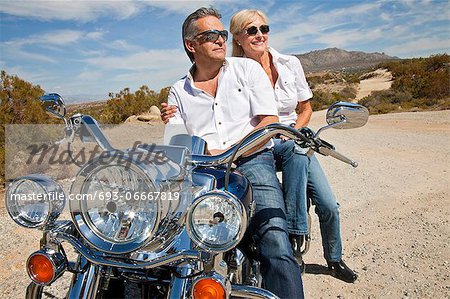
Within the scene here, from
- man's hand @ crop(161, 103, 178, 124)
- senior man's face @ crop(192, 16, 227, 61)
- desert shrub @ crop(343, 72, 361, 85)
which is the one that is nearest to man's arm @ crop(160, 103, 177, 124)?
man's hand @ crop(161, 103, 178, 124)

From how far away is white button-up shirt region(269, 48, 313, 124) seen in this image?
3.32 meters

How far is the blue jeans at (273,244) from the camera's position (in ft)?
6.41

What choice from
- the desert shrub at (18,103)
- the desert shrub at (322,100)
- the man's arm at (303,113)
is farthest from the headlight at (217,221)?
the desert shrub at (322,100)

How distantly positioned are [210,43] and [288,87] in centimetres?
113

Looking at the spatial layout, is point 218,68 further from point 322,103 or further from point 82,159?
point 322,103

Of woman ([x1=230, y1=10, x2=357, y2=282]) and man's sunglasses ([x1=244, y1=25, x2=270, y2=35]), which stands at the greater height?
man's sunglasses ([x1=244, y1=25, x2=270, y2=35])

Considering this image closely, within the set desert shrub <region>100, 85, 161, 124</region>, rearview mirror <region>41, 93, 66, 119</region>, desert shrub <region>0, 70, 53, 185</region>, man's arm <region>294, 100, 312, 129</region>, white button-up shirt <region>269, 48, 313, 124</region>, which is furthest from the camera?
desert shrub <region>100, 85, 161, 124</region>

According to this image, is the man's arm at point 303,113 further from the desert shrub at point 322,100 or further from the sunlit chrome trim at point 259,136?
the desert shrub at point 322,100

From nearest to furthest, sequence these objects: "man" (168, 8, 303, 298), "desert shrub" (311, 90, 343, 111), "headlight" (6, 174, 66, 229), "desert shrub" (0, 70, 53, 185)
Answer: "headlight" (6, 174, 66, 229)
"man" (168, 8, 303, 298)
"desert shrub" (0, 70, 53, 185)
"desert shrub" (311, 90, 343, 111)

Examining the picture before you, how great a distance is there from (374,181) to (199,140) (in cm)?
502

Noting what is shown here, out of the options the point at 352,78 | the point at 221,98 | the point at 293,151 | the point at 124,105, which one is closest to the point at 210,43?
the point at 221,98

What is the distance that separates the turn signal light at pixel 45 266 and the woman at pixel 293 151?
1.51m

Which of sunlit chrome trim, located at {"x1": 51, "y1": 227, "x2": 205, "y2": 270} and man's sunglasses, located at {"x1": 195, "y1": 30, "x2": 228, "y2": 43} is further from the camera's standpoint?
man's sunglasses, located at {"x1": 195, "y1": 30, "x2": 228, "y2": 43}

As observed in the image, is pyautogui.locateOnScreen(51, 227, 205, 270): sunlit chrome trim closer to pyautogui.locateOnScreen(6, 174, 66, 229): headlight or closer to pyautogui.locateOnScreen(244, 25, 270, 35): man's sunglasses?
pyautogui.locateOnScreen(6, 174, 66, 229): headlight
